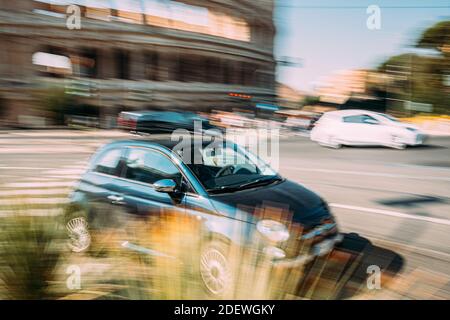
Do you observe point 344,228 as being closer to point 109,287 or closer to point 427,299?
point 427,299

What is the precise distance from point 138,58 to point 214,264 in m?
33.2

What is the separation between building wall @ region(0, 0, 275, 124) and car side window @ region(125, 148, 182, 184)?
988 inches

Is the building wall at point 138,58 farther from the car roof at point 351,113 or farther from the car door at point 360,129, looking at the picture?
the car door at point 360,129

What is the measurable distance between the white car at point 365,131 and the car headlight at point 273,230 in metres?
11.6

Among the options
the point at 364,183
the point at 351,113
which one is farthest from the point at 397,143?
the point at 364,183

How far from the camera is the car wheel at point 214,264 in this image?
3.67 meters

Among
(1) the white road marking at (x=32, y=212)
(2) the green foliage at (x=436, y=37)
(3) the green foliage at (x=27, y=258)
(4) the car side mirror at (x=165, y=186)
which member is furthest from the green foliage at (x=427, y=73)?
(3) the green foliage at (x=27, y=258)

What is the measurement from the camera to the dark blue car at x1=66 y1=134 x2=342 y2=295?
376 centimetres

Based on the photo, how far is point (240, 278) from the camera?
268 centimetres

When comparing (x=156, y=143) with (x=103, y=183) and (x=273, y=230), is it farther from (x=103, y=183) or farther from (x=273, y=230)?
(x=273, y=230)

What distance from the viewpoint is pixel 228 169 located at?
16.4 feet

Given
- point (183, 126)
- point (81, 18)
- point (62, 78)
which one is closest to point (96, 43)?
point (81, 18)

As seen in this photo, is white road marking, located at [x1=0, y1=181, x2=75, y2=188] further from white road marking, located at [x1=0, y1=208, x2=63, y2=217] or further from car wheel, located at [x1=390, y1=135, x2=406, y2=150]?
car wheel, located at [x1=390, y1=135, x2=406, y2=150]

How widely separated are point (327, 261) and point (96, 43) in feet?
105
